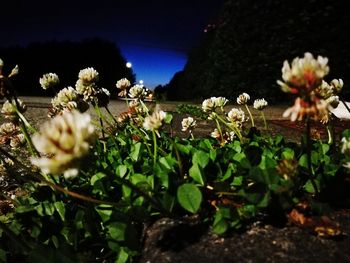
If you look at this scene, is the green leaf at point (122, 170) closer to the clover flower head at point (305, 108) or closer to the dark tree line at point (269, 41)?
the clover flower head at point (305, 108)

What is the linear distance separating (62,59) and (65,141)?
2124 centimetres

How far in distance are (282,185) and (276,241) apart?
9.7 inches

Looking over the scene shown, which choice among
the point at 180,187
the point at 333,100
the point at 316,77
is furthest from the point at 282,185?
the point at 333,100

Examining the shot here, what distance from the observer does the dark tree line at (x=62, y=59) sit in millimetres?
21359

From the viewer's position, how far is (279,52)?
38.0 feet

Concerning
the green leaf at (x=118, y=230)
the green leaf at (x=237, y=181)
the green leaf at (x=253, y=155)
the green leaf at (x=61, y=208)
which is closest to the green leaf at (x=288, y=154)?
the green leaf at (x=253, y=155)

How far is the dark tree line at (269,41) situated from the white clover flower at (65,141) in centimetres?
986

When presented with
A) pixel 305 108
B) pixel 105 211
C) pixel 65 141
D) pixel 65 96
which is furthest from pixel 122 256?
pixel 65 96

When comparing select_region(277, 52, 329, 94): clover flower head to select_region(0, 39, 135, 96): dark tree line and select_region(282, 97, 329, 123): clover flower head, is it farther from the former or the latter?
select_region(0, 39, 135, 96): dark tree line

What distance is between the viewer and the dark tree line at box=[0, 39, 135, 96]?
21.4 meters

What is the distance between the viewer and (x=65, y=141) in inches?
52.2

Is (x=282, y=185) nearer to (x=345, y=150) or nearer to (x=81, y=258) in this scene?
(x=345, y=150)

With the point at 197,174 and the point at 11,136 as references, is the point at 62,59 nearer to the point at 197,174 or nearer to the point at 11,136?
the point at 11,136

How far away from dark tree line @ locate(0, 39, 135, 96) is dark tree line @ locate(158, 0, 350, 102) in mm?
8059
